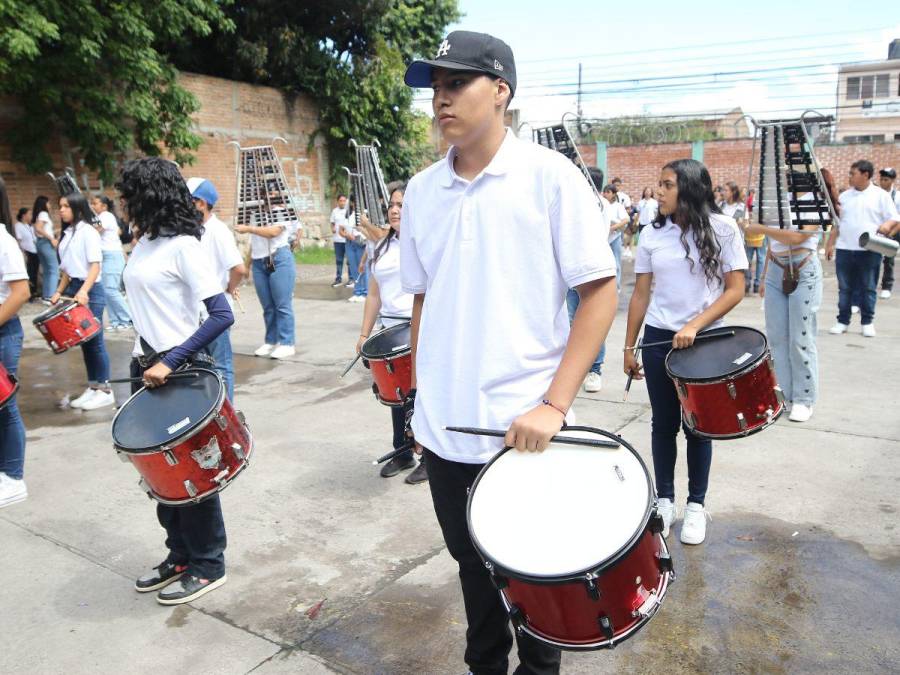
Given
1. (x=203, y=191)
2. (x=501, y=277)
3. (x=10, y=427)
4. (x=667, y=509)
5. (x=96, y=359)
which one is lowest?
(x=667, y=509)

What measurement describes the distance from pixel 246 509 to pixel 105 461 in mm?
1505

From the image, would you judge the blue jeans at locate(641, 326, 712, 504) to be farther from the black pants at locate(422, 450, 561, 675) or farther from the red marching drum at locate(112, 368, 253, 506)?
the red marching drum at locate(112, 368, 253, 506)

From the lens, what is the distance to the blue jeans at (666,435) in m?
3.68

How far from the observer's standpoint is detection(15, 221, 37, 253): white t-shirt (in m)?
12.6

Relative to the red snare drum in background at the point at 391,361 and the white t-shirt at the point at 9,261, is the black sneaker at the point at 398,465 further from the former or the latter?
the white t-shirt at the point at 9,261

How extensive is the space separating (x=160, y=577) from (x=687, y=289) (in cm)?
281

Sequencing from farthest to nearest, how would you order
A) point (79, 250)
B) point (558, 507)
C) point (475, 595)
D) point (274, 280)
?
point (274, 280), point (79, 250), point (475, 595), point (558, 507)

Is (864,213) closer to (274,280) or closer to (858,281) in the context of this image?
(858,281)

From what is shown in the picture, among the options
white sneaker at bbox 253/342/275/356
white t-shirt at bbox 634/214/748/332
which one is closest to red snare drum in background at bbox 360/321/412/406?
white t-shirt at bbox 634/214/748/332

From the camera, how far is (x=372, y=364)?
4.31 m

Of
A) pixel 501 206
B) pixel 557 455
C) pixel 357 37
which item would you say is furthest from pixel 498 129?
pixel 357 37

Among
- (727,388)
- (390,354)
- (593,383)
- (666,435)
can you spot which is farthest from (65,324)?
(727,388)

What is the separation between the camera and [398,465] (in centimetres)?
480

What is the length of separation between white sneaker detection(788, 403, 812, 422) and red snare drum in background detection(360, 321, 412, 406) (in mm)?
2965
